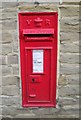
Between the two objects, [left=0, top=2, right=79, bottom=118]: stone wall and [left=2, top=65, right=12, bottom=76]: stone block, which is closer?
[left=0, top=2, right=79, bottom=118]: stone wall

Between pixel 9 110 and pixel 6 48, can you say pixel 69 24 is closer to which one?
pixel 6 48

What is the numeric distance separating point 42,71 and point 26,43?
0.36m

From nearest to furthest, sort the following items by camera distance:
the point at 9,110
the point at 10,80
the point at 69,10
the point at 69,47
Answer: the point at 69,10 → the point at 69,47 → the point at 10,80 → the point at 9,110

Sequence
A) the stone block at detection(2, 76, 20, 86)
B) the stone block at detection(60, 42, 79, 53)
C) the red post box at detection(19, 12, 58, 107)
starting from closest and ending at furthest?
the red post box at detection(19, 12, 58, 107) → the stone block at detection(60, 42, 79, 53) → the stone block at detection(2, 76, 20, 86)

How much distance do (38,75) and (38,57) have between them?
21 cm

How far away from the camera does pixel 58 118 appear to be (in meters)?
3.26

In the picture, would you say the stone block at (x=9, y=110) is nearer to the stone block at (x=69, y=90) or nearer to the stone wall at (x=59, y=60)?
the stone wall at (x=59, y=60)

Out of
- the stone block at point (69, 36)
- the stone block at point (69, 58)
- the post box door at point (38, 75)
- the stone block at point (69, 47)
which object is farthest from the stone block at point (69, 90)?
the stone block at point (69, 36)

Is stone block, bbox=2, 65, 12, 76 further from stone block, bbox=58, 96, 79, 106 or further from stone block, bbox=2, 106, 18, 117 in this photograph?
stone block, bbox=58, 96, 79, 106

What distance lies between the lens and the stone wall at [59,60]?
9.55ft

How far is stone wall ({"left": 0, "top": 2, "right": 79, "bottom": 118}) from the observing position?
291cm

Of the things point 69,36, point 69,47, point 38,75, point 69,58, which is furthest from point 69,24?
point 38,75

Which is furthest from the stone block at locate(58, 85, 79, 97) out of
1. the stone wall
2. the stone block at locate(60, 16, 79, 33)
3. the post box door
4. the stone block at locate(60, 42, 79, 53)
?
the stone block at locate(60, 16, 79, 33)

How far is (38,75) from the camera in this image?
3.04 m
